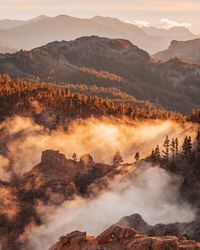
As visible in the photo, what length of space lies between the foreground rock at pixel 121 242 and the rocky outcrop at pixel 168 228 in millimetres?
61837

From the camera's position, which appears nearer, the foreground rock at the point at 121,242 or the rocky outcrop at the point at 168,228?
the foreground rock at the point at 121,242

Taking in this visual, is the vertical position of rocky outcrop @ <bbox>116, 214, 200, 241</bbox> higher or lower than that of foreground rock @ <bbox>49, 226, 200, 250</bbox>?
higher

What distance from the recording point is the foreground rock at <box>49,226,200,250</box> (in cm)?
8569

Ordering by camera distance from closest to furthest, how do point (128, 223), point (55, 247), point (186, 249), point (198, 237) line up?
point (186, 249), point (55, 247), point (198, 237), point (128, 223)

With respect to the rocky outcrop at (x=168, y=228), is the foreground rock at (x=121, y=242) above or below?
below

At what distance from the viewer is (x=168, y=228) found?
166000 millimetres

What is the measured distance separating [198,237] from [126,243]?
2549 inches

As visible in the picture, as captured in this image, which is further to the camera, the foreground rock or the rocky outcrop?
the rocky outcrop

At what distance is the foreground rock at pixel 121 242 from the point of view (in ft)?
281

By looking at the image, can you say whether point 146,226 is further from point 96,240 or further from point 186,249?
point 186,249

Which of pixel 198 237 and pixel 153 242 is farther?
pixel 198 237

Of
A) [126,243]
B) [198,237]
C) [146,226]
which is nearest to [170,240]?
[126,243]

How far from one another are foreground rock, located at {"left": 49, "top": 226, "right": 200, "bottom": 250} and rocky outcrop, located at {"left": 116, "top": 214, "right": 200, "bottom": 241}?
61837 mm

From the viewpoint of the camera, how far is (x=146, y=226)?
560 ft
